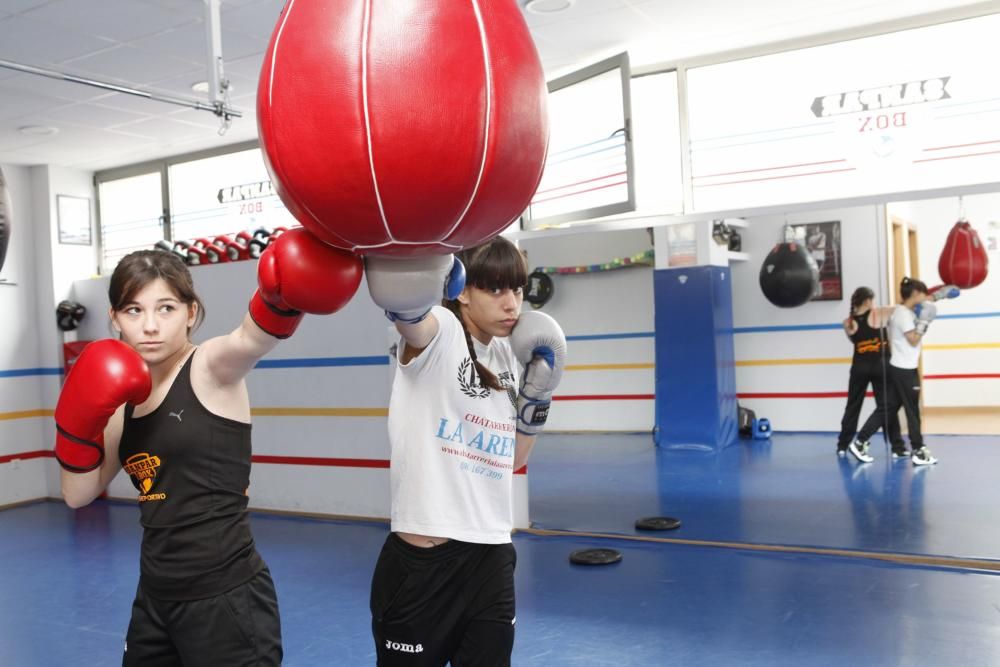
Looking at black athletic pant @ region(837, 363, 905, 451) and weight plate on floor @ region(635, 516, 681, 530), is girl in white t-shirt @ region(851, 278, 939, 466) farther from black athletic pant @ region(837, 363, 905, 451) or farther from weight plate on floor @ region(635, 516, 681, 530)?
weight plate on floor @ region(635, 516, 681, 530)

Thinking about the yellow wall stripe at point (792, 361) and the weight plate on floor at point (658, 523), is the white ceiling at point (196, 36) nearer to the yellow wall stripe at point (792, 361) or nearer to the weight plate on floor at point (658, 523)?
the weight plate on floor at point (658, 523)

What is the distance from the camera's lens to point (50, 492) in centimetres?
696

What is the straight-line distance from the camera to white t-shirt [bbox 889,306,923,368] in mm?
6176

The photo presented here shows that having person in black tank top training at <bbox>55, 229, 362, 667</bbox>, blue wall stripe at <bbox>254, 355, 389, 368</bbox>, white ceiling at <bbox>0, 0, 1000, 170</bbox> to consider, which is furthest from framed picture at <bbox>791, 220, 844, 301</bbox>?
person in black tank top training at <bbox>55, 229, 362, 667</bbox>

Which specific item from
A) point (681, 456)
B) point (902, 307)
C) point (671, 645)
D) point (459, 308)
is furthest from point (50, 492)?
point (902, 307)

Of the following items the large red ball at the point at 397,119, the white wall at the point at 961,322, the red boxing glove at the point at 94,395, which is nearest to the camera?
the large red ball at the point at 397,119

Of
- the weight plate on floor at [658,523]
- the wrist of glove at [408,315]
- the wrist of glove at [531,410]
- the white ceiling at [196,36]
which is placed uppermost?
the white ceiling at [196,36]

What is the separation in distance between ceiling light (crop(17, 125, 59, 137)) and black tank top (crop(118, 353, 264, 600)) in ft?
17.6

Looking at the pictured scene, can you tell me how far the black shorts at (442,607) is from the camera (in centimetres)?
166

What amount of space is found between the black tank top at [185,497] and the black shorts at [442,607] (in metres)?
0.28

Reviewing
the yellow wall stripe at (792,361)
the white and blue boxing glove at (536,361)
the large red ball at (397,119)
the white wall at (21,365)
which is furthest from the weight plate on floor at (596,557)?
the white wall at (21,365)

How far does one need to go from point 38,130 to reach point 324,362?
287 centimetres

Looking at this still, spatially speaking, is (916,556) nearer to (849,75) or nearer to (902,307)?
(849,75)

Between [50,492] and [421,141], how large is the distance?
A: 7.17m
